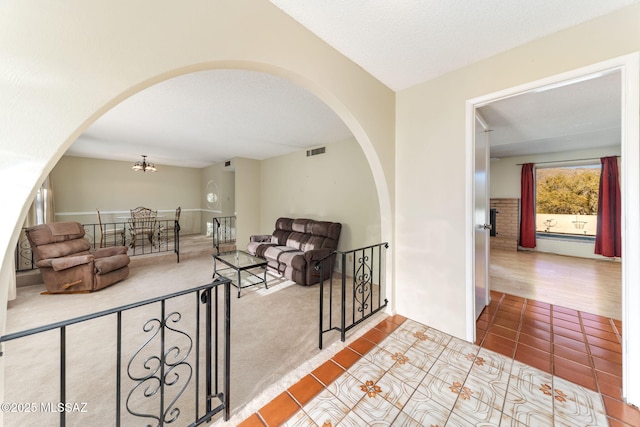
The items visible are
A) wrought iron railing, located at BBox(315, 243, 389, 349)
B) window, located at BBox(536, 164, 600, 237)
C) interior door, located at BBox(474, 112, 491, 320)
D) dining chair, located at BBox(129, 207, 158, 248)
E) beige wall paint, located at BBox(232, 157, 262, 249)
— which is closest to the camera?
wrought iron railing, located at BBox(315, 243, 389, 349)

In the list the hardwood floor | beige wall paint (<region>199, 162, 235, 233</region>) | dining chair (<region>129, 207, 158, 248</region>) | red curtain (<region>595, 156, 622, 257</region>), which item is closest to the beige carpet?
dining chair (<region>129, 207, 158, 248</region>)

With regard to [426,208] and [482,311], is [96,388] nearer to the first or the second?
[426,208]

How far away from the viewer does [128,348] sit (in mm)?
2107

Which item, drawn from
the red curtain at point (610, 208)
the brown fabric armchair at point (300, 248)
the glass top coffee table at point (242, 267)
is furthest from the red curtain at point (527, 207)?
the glass top coffee table at point (242, 267)

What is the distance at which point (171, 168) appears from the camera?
24.2ft

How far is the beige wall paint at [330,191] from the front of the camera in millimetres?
3988

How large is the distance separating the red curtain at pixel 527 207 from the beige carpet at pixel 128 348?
545cm

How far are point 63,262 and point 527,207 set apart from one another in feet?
29.2

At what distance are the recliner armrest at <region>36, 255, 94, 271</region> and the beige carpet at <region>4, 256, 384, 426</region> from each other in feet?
1.46

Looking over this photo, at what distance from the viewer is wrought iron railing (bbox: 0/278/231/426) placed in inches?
39.8

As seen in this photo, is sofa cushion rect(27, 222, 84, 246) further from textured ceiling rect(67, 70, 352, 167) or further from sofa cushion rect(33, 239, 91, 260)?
textured ceiling rect(67, 70, 352, 167)

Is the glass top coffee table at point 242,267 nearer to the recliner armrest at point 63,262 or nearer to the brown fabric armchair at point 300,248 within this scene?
the brown fabric armchair at point 300,248

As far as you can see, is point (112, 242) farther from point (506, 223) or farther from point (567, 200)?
point (567, 200)

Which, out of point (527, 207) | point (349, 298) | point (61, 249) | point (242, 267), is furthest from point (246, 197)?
point (527, 207)
